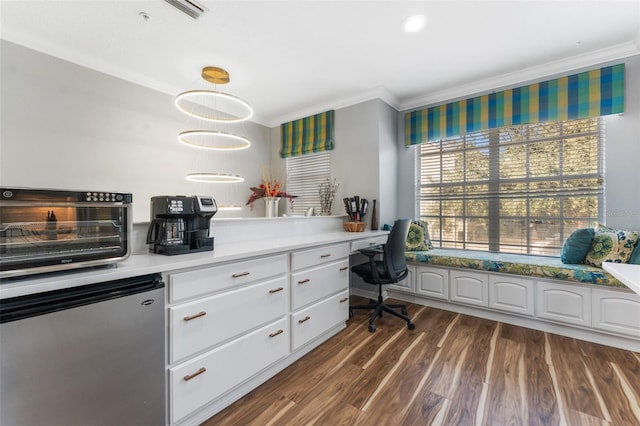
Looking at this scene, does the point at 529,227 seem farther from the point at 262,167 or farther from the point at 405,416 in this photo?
the point at 262,167

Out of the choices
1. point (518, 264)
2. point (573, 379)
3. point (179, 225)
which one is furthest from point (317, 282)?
point (518, 264)

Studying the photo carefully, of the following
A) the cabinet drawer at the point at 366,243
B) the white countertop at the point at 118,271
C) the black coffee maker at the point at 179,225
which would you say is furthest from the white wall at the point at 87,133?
the cabinet drawer at the point at 366,243

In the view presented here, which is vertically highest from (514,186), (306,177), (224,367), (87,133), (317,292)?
(87,133)

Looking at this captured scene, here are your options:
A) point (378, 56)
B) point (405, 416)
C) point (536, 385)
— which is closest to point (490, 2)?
point (378, 56)

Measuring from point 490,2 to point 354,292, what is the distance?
3.21m

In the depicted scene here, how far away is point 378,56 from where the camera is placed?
2.75 metres

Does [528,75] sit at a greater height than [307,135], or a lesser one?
greater

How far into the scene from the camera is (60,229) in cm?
114

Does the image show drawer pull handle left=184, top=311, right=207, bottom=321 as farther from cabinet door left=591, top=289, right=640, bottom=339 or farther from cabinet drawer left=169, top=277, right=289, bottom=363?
cabinet door left=591, top=289, right=640, bottom=339

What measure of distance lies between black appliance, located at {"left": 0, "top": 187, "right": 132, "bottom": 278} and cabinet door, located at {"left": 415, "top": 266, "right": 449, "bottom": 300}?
2.92 metres

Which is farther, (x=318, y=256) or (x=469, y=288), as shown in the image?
(x=469, y=288)

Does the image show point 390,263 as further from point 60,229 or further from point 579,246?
point 60,229

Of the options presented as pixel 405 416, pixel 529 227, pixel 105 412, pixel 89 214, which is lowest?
pixel 405 416

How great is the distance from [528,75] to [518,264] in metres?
2.05
